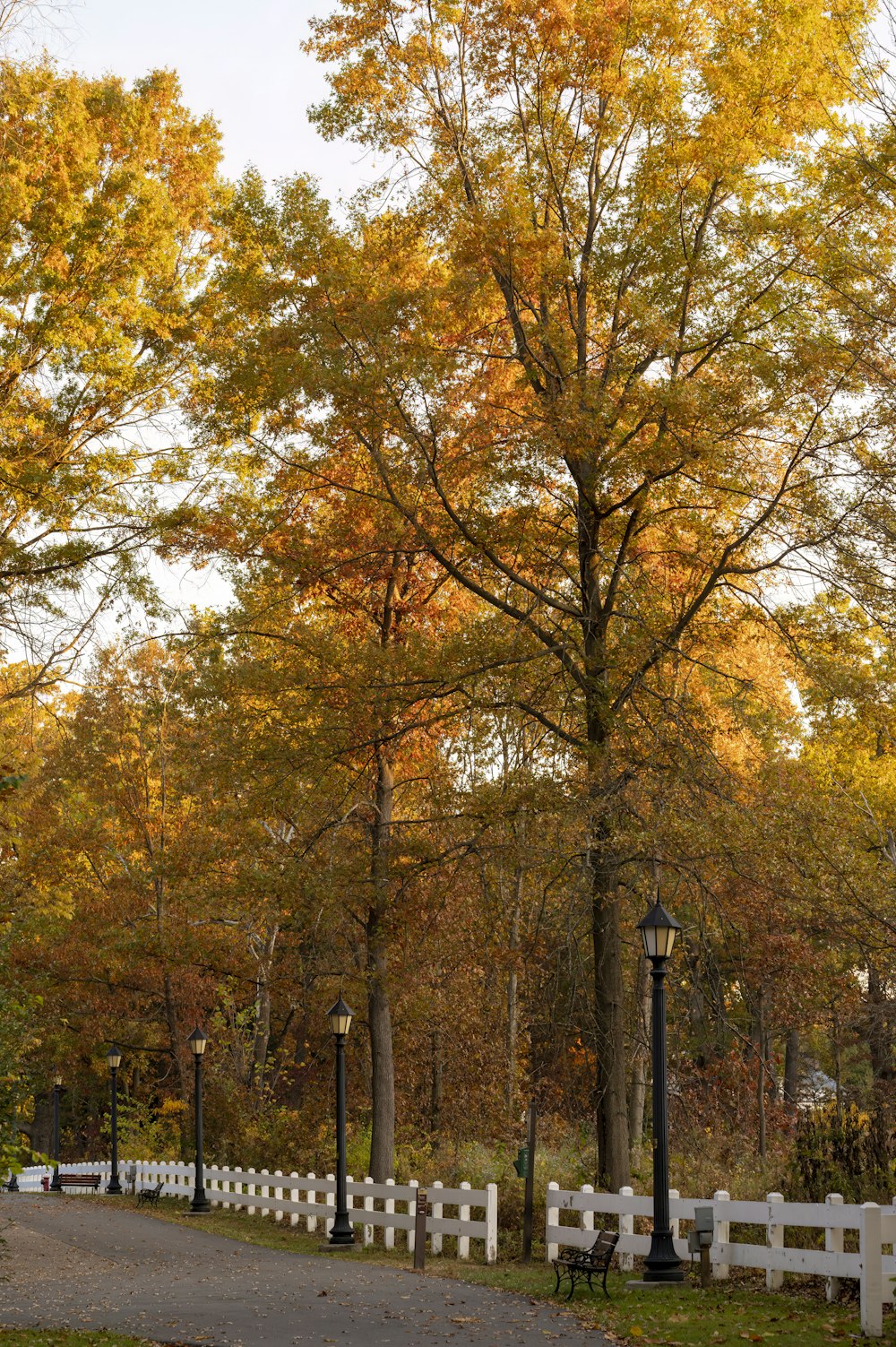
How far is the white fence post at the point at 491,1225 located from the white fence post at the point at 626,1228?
2281mm

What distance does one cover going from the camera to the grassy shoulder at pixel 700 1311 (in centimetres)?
962

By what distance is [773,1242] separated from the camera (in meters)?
11.5

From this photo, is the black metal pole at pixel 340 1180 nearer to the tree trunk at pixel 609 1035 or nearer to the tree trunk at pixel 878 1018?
the tree trunk at pixel 609 1035

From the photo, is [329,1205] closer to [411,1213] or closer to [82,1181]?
[411,1213]

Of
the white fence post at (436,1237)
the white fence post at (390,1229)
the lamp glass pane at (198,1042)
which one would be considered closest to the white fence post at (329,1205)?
the white fence post at (390,1229)

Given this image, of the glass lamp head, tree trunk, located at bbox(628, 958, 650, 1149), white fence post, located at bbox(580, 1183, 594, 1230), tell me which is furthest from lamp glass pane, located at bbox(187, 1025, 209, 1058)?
the glass lamp head

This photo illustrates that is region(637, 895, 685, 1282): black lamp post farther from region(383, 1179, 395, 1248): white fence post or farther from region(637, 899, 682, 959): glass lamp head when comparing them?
region(383, 1179, 395, 1248): white fence post

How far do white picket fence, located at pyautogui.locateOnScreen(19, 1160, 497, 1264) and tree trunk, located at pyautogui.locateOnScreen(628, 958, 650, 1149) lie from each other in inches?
224

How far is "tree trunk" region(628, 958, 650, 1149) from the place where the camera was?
26.0 m

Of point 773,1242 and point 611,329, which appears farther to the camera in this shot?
point 611,329

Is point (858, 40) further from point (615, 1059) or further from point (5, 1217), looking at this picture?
point (5, 1217)

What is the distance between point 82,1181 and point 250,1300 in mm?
28556

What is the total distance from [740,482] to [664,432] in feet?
5.90

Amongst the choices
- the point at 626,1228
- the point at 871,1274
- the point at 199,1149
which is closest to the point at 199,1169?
the point at 199,1149
